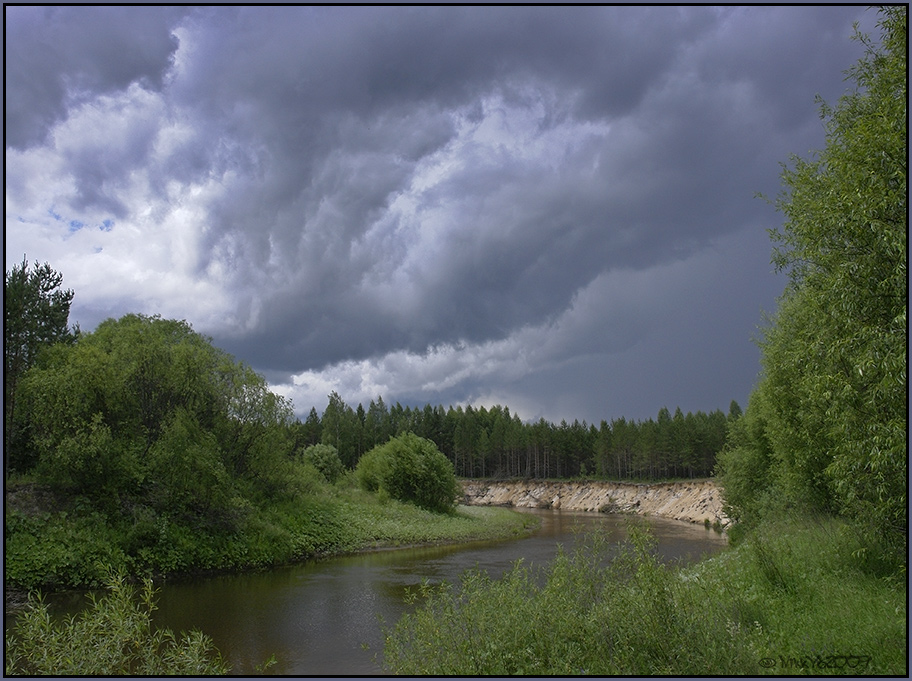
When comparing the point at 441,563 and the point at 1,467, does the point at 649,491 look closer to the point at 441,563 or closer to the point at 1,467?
the point at 441,563

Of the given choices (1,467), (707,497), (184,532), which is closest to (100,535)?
(184,532)

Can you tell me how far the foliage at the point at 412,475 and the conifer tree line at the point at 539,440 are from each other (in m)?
46.6

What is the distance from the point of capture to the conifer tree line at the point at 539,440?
9419 cm

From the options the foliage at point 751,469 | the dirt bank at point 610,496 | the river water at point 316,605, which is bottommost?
the dirt bank at point 610,496

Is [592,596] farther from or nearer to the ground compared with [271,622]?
farther from the ground

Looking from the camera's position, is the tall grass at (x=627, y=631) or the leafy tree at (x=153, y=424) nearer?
the tall grass at (x=627, y=631)

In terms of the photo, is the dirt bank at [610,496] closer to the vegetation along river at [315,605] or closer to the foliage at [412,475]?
the foliage at [412,475]

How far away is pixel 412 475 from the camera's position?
5319cm

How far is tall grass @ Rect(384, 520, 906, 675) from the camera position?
7.02m

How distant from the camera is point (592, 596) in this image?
26.3 ft

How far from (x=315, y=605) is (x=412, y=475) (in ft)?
110

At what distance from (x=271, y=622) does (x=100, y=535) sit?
1113cm

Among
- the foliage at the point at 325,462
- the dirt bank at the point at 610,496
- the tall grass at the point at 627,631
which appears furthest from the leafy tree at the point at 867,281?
the foliage at the point at 325,462

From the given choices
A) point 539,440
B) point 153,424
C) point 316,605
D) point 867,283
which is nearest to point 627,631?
point 867,283
